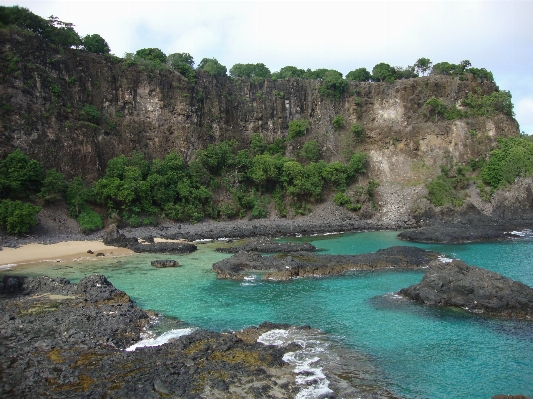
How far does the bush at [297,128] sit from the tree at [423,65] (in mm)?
23674

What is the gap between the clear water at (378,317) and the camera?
14961 mm

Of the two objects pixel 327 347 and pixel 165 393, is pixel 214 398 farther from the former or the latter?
pixel 327 347

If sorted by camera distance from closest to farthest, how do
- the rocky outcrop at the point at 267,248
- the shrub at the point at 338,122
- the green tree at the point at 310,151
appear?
the rocky outcrop at the point at 267,248
the green tree at the point at 310,151
the shrub at the point at 338,122

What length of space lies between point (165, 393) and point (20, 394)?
4308 millimetres

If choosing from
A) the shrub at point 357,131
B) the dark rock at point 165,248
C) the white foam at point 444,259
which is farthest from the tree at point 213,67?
the white foam at point 444,259

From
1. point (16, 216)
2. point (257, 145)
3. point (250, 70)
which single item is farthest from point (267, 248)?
point (250, 70)

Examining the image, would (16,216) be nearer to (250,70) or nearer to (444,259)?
(444,259)

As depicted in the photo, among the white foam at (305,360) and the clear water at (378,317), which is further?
the clear water at (378,317)

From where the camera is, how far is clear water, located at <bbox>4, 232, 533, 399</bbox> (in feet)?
49.1

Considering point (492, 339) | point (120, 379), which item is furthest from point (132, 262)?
point (492, 339)

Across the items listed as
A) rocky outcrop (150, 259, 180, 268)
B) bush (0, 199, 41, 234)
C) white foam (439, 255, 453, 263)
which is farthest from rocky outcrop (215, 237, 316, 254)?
bush (0, 199, 41, 234)

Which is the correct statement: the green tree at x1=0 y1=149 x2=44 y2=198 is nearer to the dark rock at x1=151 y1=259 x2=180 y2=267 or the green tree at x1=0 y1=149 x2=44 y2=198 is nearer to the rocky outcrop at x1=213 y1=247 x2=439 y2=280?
the dark rock at x1=151 y1=259 x2=180 y2=267

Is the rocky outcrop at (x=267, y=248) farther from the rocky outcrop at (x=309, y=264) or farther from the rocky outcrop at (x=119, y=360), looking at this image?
the rocky outcrop at (x=119, y=360)

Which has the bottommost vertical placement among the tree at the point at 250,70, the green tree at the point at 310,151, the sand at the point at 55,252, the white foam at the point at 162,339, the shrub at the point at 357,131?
the white foam at the point at 162,339
